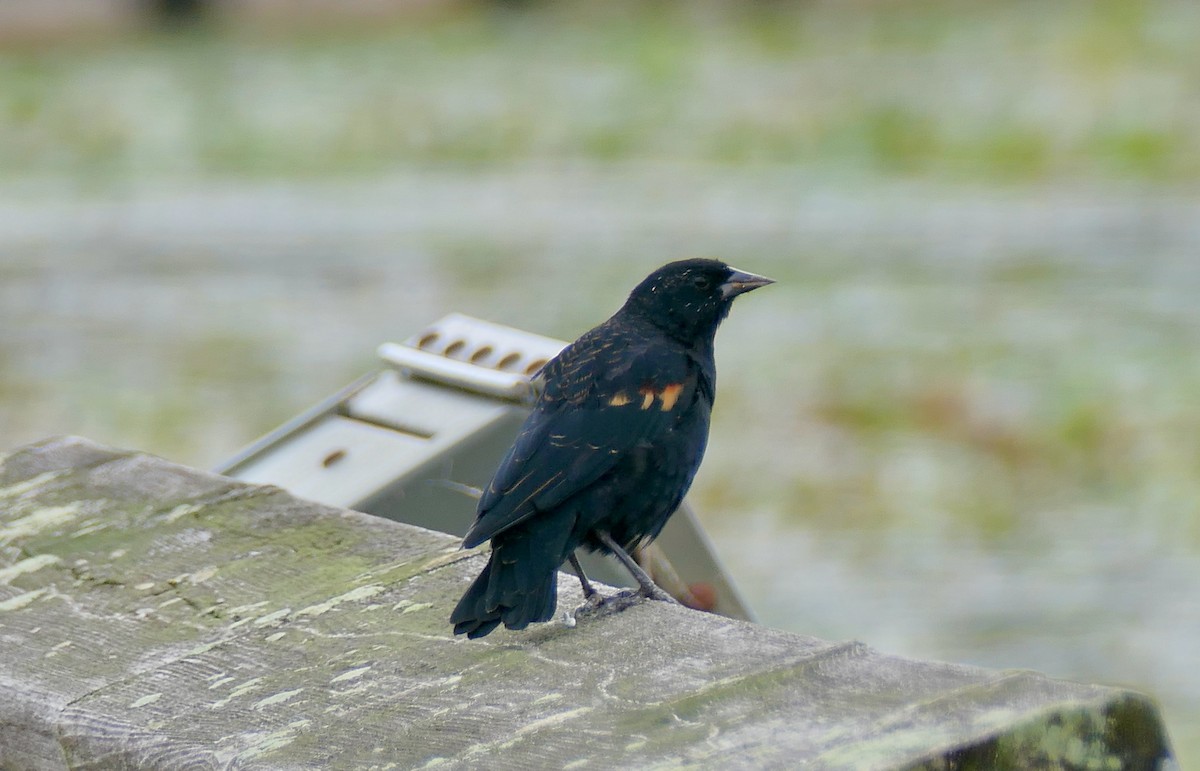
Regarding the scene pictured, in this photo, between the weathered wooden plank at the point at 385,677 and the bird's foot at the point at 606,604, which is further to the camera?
the bird's foot at the point at 606,604

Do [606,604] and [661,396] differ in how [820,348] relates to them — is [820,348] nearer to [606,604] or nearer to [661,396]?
[661,396]

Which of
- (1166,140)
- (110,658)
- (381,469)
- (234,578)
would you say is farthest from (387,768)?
(1166,140)

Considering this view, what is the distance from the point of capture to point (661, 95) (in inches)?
545

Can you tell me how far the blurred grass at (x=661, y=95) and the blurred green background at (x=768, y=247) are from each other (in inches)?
1.9

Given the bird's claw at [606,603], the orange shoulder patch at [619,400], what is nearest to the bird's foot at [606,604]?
the bird's claw at [606,603]

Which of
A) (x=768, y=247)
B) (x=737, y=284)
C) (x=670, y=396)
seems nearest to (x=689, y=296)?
(x=737, y=284)

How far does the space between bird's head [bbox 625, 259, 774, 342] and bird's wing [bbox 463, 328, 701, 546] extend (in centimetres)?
10

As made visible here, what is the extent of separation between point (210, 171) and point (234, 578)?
10392mm

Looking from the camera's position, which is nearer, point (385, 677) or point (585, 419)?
point (385, 677)

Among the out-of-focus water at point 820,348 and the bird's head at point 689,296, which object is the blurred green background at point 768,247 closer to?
the out-of-focus water at point 820,348

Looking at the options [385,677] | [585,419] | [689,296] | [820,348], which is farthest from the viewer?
[820,348]

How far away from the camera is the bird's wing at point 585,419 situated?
2.42 m

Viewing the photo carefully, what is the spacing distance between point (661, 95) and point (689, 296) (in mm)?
11081

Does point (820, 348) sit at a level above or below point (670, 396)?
below
